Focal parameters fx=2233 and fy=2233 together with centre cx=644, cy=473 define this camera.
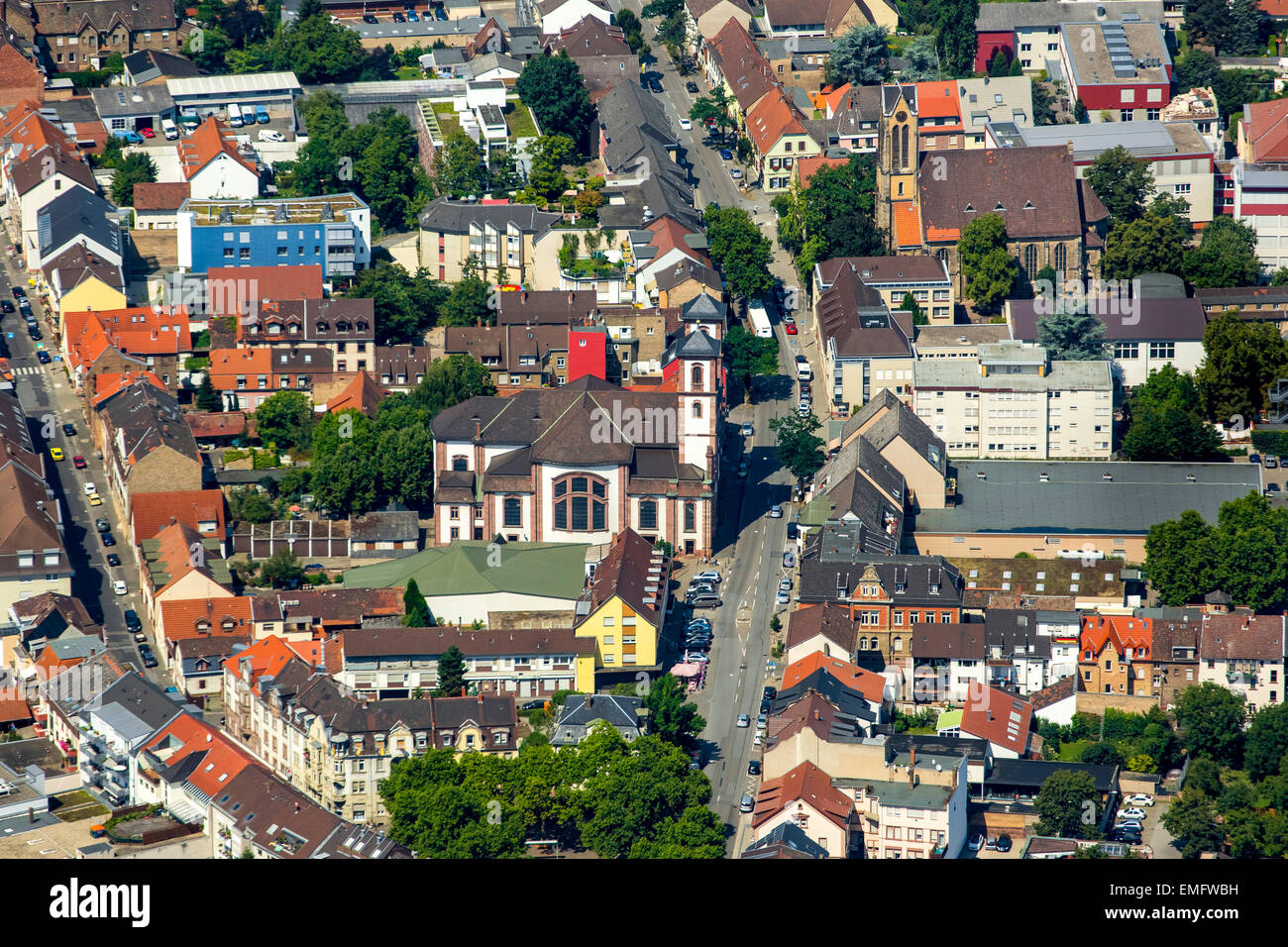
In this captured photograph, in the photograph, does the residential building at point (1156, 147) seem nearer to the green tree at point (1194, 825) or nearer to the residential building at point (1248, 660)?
the residential building at point (1248, 660)

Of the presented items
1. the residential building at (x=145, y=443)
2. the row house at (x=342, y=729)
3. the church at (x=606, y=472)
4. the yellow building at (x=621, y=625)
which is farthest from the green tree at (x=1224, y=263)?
the residential building at (x=145, y=443)

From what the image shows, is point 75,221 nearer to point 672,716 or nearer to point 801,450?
point 801,450

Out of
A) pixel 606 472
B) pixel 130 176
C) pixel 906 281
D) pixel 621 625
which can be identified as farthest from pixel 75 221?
pixel 621 625

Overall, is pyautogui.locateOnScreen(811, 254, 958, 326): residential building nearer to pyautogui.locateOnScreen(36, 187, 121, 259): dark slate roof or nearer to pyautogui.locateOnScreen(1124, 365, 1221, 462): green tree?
pyautogui.locateOnScreen(1124, 365, 1221, 462): green tree

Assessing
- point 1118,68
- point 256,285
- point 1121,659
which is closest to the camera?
point 1121,659

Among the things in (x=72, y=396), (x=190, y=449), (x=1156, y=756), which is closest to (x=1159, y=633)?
(x=1156, y=756)
